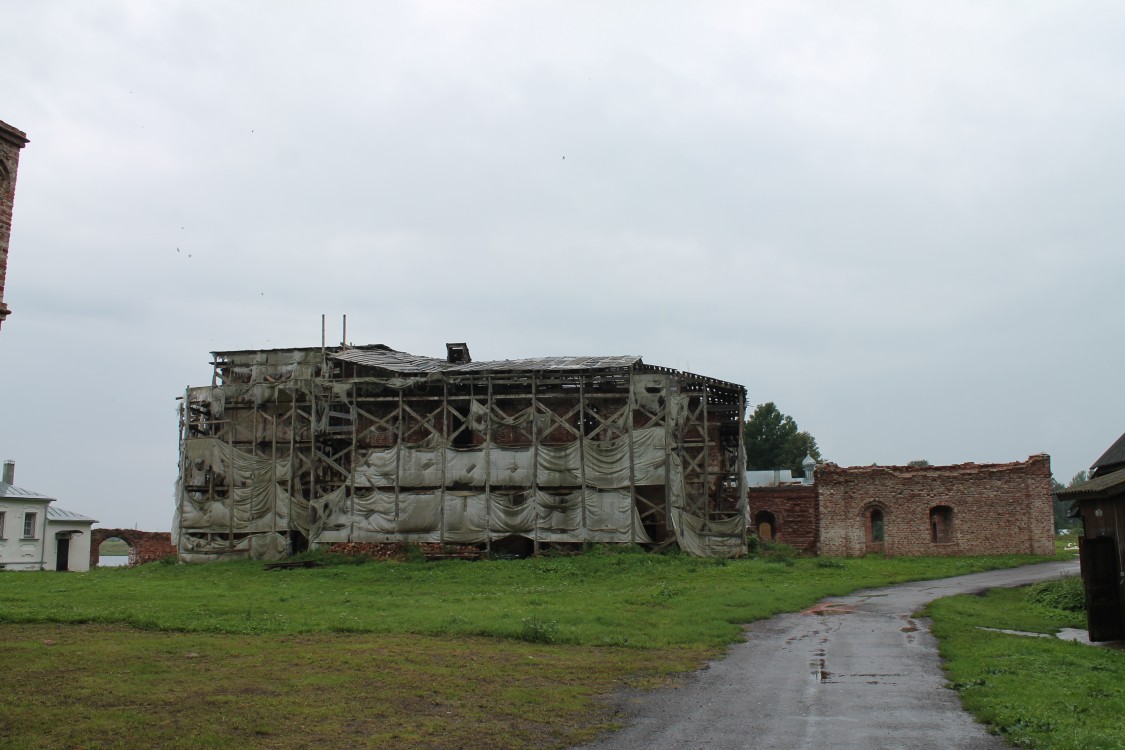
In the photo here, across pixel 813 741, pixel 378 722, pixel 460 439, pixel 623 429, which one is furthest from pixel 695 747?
pixel 460 439

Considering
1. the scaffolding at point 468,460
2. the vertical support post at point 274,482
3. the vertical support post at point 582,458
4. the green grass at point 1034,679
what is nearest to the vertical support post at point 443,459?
the scaffolding at point 468,460

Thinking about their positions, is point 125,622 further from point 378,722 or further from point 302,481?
point 302,481

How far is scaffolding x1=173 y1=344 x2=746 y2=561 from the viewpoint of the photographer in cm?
3206

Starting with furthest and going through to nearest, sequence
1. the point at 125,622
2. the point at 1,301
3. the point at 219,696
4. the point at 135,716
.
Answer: the point at 125,622 < the point at 1,301 < the point at 219,696 < the point at 135,716

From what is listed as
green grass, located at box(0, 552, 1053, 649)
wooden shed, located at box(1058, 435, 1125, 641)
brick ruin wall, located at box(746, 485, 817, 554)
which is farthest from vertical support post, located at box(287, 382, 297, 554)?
wooden shed, located at box(1058, 435, 1125, 641)

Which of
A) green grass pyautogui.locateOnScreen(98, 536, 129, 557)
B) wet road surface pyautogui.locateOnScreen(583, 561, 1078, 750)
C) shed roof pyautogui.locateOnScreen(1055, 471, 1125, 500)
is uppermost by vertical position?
shed roof pyautogui.locateOnScreen(1055, 471, 1125, 500)

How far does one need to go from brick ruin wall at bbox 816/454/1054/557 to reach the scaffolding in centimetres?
593

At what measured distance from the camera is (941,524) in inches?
1617

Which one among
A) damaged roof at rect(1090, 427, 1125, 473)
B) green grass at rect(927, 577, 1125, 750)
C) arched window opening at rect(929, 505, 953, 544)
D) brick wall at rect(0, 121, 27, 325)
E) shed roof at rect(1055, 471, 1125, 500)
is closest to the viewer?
green grass at rect(927, 577, 1125, 750)

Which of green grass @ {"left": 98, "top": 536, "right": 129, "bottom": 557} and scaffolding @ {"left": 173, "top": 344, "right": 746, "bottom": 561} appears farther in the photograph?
green grass @ {"left": 98, "top": 536, "right": 129, "bottom": 557}

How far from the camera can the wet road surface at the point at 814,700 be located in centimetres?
878

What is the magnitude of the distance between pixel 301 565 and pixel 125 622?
14.1 metres

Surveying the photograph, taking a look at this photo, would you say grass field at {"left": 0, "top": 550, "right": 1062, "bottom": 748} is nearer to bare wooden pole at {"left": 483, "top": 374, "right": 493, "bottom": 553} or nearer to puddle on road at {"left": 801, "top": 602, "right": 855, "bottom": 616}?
puddle on road at {"left": 801, "top": 602, "right": 855, "bottom": 616}

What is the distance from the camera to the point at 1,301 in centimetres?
1375
